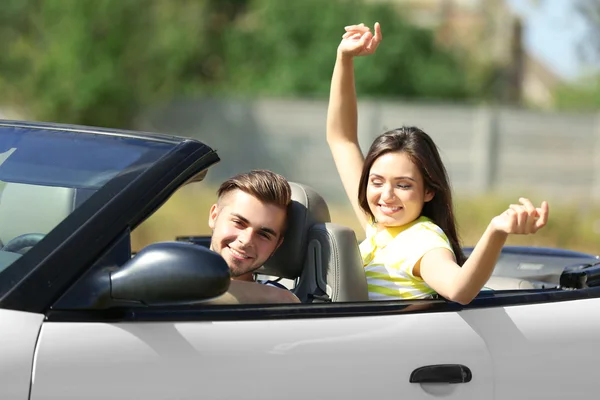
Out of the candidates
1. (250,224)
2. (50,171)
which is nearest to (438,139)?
(250,224)

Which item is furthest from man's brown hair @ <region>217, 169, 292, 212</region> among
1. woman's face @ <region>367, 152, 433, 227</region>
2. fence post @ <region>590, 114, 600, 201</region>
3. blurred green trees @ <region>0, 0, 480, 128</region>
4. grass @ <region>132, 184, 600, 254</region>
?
fence post @ <region>590, 114, 600, 201</region>

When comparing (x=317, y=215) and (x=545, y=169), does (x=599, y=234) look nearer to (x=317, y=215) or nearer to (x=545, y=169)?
(x=545, y=169)

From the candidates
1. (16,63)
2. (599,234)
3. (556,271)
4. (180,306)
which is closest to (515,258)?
(556,271)

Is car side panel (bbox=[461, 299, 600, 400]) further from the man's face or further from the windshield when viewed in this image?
the windshield

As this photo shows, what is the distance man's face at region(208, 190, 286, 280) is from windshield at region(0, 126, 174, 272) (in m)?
0.33

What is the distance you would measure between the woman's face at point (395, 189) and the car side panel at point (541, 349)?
0.51 metres

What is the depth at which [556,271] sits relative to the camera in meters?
4.15

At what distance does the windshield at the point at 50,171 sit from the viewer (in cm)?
268

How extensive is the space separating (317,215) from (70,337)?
3.67ft

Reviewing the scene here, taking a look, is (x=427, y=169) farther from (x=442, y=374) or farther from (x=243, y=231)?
(x=442, y=374)

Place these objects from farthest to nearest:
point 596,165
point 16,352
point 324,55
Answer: point 324,55
point 596,165
point 16,352

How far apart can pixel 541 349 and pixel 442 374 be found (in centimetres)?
35

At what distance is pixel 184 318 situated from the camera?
2.54m

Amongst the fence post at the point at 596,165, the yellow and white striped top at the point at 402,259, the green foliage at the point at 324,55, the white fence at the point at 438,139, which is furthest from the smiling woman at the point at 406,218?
the green foliage at the point at 324,55
